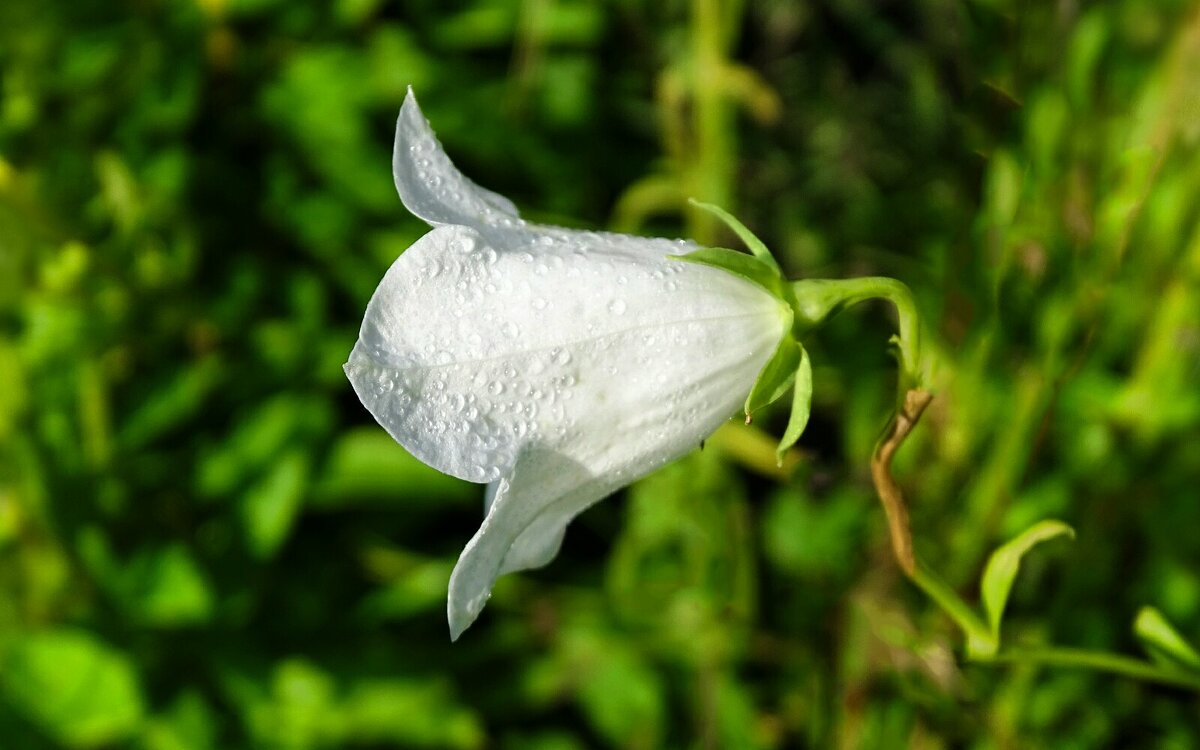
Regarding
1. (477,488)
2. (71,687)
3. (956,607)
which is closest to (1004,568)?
(956,607)

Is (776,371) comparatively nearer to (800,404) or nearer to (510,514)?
(800,404)

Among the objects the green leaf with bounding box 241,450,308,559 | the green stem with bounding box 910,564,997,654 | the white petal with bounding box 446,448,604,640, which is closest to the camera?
the white petal with bounding box 446,448,604,640

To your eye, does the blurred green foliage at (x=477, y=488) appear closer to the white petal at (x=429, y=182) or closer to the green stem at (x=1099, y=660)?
the green stem at (x=1099, y=660)

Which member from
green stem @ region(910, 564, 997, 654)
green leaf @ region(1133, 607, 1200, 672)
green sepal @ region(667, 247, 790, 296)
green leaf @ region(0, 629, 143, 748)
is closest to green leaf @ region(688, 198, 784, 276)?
green sepal @ region(667, 247, 790, 296)

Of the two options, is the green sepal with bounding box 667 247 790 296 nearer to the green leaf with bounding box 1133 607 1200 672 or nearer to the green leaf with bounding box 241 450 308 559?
the green leaf with bounding box 1133 607 1200 672

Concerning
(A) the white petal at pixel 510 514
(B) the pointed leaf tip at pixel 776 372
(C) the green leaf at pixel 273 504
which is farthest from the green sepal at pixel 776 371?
(C) the green leaf at pixel 273 504

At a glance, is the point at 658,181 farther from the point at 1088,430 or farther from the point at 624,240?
the point at 624,240
